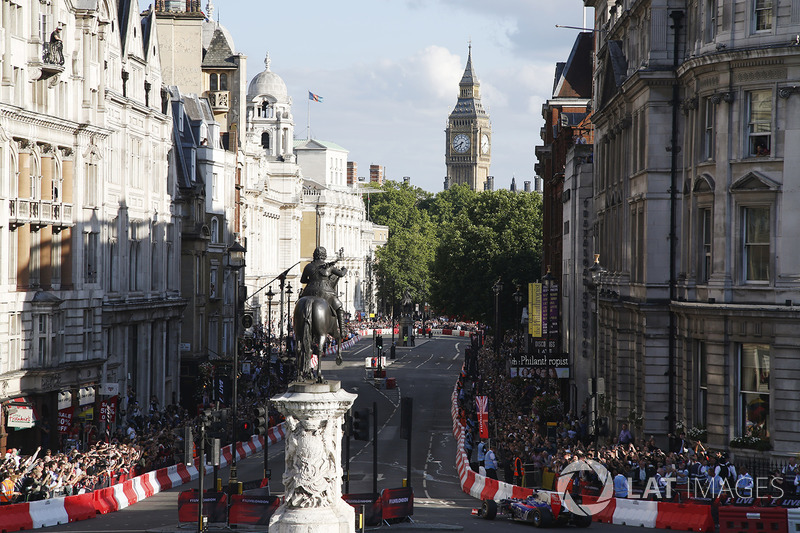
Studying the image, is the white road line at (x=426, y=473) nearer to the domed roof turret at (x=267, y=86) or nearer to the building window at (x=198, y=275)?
the building window at (x=198, y=275)

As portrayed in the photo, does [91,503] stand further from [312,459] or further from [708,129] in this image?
[708,129]

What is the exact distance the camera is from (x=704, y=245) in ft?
109

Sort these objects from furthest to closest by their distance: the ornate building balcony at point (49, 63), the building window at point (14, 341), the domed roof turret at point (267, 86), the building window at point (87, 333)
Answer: the domed roof turret at point (267, 86)
the building window at point (87, 333)
the ornate building balcony at point (49, 63)
the building window at point (14, 341)

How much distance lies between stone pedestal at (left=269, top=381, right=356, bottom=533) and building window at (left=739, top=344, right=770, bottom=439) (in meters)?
14.6

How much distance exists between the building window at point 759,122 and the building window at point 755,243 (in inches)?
58.0

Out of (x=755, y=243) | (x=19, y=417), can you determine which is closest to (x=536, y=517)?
(x=755, y=243)

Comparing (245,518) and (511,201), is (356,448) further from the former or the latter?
(511,201)

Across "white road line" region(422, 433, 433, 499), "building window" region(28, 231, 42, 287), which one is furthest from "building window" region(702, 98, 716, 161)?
"building window" region(28, 231, 42, 287)

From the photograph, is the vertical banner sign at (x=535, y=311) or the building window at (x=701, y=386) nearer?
the building window at (x=701, y=386)

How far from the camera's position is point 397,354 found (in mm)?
105250

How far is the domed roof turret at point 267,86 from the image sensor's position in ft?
474

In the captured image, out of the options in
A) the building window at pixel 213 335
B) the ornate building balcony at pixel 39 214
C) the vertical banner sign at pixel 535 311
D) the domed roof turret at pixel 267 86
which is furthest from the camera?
the domed roof turret at pixel 267 86

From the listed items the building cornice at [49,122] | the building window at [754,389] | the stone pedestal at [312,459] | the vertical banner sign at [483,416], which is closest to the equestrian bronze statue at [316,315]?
the stone pedestal at [312,459]

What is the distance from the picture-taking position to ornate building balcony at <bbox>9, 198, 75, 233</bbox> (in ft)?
129
